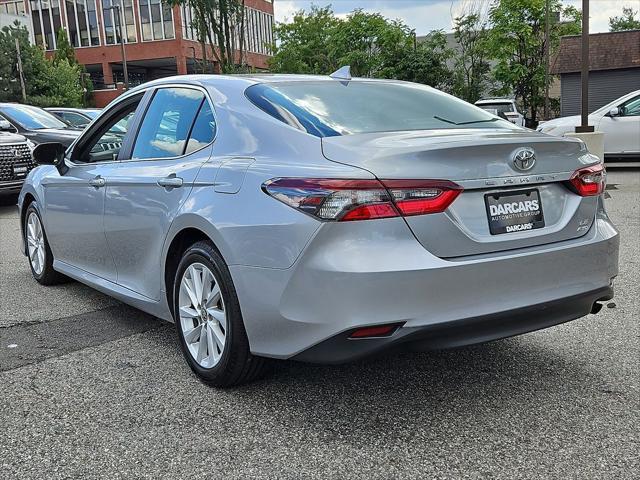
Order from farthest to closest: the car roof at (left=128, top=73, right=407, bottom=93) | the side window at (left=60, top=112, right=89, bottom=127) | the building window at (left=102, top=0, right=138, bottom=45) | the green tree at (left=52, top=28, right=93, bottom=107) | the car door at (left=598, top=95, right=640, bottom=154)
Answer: the building window at (left=102, top=0, right=138, bottom=45)
the green tree at (left=52, top=28, right=93, bottom=107)
the side window at (left=60, top=112, right=89, bottom=127)
the car door at (left=598, top=95, right=640, bottom=154)
the car roof at (left=128, top=73, right=407, bottom=93)

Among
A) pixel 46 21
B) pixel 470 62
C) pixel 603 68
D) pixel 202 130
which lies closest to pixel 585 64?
pixel 202 130

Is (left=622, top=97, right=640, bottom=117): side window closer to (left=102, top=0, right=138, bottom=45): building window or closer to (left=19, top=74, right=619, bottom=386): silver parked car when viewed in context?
(left=19, top=74, right=619, bottom=386): silver parked car

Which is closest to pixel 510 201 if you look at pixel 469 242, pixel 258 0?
pixel 469 242

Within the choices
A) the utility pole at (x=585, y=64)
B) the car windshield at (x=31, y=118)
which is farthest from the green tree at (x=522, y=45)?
the car windshield at (x=31, y=118)

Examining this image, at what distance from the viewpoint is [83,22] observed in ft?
200

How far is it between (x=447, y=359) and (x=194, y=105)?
79.4 inches

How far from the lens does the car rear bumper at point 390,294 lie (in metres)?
2.75

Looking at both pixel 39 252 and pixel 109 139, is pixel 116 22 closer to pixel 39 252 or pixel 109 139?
pixel 39 252

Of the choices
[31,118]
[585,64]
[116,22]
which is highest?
[116,22]

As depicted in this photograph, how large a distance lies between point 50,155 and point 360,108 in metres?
2.81

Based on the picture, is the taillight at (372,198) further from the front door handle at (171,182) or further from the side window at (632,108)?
the side window at (632,108)

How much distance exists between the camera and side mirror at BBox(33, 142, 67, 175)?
5180mm

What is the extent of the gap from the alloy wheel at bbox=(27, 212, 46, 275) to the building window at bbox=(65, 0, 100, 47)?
59.4 m

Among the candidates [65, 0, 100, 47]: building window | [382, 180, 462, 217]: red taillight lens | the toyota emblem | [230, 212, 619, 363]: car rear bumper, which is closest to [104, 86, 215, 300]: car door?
[230, 212, 619, 363]: car rear bumper
